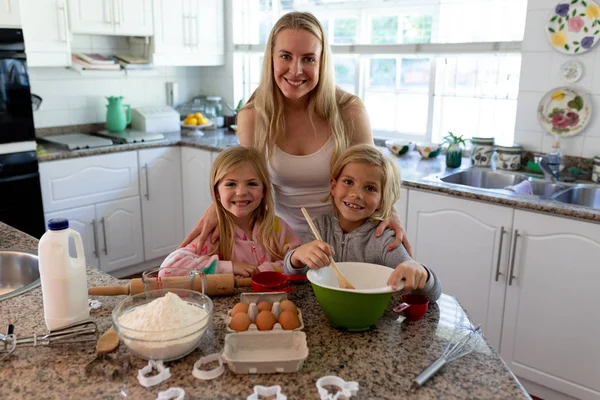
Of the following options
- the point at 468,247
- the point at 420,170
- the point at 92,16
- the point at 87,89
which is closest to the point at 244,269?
the point at 468,247

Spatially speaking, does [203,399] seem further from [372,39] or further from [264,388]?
[372,39]

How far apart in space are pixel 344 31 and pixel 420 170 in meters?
1.24

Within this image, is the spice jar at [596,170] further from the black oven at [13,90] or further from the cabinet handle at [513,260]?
the black oven at [13,90]

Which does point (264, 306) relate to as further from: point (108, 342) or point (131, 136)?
point (131, 136)

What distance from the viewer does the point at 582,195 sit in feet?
8.13

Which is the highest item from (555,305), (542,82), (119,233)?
(542,82)

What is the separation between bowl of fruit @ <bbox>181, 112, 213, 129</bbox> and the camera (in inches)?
151

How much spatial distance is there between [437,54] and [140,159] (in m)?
1.88

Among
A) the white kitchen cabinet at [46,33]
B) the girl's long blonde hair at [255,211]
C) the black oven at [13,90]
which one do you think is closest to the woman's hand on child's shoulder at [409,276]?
the girl's long blonde hair at [255,211]

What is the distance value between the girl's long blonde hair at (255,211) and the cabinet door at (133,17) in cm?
222

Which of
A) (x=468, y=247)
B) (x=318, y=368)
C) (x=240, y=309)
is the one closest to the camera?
(x=318, y=368)

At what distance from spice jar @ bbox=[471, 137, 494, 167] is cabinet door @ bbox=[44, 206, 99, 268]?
220cm

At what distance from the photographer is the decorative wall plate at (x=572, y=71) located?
2.54 metres

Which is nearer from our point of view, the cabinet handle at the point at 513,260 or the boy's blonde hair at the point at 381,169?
the boy's blonde hair at the point at 381,169
